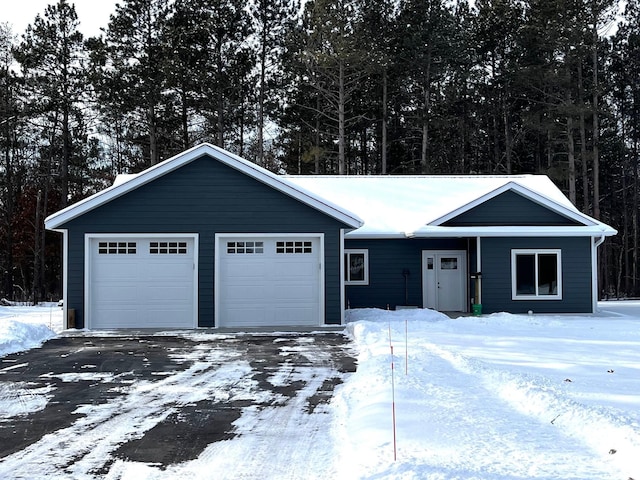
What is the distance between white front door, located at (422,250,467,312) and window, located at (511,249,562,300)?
68.2 inches

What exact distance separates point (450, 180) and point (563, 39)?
456 inches

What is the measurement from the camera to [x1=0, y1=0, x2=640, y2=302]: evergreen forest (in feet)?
105

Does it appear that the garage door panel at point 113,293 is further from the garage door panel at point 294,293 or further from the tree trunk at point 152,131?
the tree trunk at point 152,131

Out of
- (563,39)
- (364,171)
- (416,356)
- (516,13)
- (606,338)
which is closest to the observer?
(416,356)

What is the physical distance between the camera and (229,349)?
12789mm

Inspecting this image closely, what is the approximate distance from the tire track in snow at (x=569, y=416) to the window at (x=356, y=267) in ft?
36.0

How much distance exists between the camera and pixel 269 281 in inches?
661

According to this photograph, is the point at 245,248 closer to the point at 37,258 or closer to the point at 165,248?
the point at 165,248

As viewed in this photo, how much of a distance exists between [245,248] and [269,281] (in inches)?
40.4

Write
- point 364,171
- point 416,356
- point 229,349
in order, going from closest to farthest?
1. point 416,356
2. point 229,349
3. point 364,171

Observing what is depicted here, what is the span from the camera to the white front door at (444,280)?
2041cm

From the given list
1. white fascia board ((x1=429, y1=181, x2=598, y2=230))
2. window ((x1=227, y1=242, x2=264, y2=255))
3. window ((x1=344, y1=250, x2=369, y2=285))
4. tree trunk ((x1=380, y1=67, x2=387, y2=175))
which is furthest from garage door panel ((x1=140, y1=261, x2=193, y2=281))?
tree trunk ((x1=380, y1=67, x2=387, y2=175))

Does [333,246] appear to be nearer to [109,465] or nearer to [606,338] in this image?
[606,338]

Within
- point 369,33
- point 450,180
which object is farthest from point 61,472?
point 369,33
